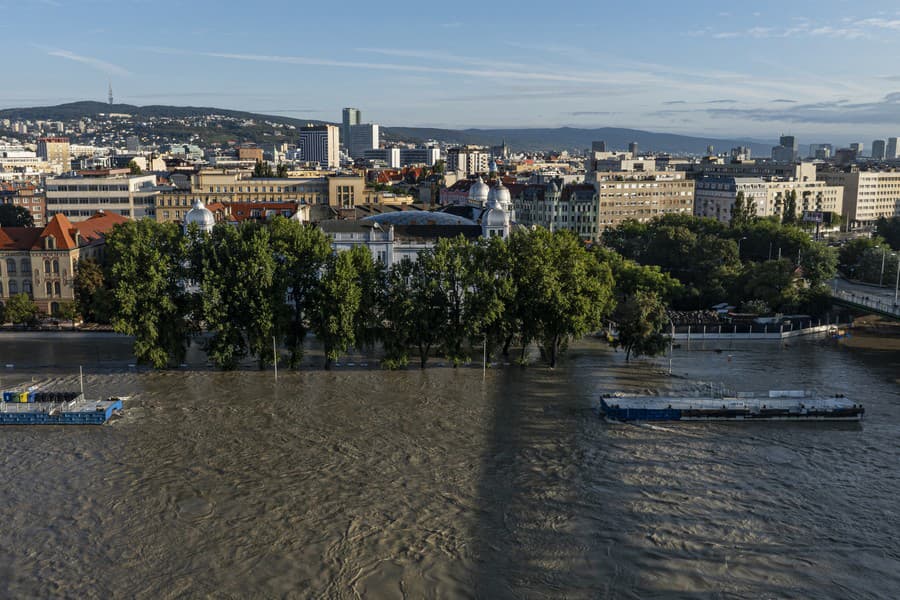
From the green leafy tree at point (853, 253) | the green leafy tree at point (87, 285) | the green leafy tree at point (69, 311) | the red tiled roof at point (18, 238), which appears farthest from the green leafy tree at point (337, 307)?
the green leafy tree at point (853, 253)

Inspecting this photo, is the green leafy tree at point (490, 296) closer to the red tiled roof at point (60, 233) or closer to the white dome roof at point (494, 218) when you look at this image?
the white dome roof at point (494, 218)

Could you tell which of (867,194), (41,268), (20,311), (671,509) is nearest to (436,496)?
(671,509)

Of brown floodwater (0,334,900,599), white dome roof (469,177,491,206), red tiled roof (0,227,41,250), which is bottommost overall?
brown floodwater (0,334,900,599)

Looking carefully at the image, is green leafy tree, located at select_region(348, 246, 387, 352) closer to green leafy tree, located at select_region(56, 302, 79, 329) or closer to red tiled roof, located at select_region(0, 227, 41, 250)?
green leafy tree, located at select_region(56, 302, 79, 329)

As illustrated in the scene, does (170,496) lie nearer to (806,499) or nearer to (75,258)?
(806,499)

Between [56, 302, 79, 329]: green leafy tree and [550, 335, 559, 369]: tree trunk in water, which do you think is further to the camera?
[56, 302, 79, 329]: green leafy tree

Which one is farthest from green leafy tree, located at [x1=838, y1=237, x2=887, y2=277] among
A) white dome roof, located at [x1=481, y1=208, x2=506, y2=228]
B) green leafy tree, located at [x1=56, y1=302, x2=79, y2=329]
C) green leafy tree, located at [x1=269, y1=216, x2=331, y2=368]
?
green leafy tree, located at [x1=56, y1=302, x2=79, y2=329]

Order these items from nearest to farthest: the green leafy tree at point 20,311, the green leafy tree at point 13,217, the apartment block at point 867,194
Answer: the green leafy tree at point 20,311
the green leafy tree at point 13,217
the apartment block at point 867,194
